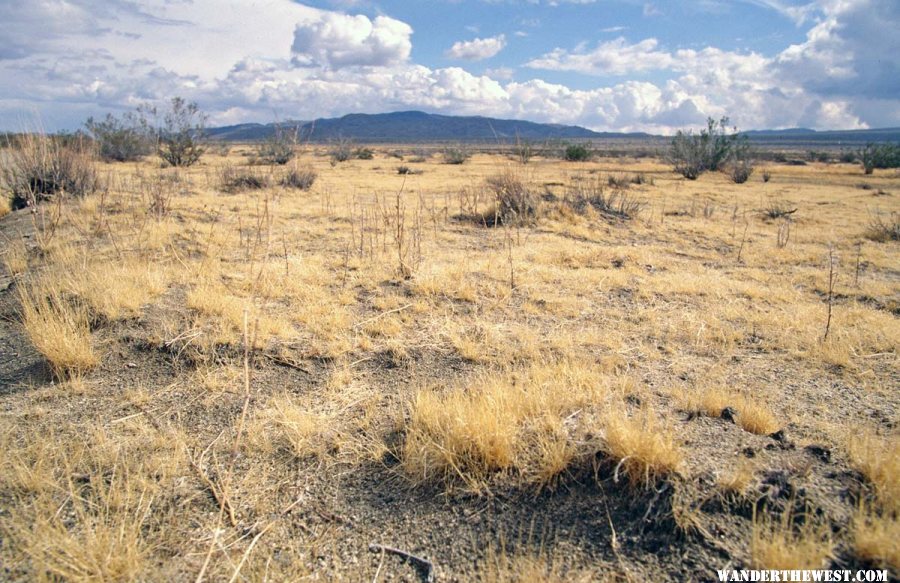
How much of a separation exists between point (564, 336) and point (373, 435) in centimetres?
215

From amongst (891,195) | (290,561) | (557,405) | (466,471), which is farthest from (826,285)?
(891,195)

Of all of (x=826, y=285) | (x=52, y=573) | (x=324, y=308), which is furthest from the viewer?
(x=826, y=285)

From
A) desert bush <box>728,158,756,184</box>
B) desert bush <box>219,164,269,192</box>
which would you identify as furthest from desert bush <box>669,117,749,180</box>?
desert bush <box>219,164,269,192</box>

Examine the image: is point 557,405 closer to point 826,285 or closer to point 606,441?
point 606,441

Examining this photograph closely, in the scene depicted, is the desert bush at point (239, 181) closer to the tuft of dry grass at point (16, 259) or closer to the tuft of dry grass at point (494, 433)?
the tuft of dry grass at point (16, 259)

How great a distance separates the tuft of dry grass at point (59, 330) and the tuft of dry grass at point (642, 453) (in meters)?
3.69

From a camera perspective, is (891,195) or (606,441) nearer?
(606,441)

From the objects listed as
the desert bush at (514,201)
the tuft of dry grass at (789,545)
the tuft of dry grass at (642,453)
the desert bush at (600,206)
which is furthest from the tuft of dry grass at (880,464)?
the desert bush at (600,206)

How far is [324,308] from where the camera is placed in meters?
5.04

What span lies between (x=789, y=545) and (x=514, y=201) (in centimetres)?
880

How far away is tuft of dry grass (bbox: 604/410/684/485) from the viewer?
7.77ft

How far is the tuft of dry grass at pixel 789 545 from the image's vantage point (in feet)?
6.16

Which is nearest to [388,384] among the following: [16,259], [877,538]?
[877,538]

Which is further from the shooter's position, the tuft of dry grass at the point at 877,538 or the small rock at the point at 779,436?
the small rock at the point at 779,436
